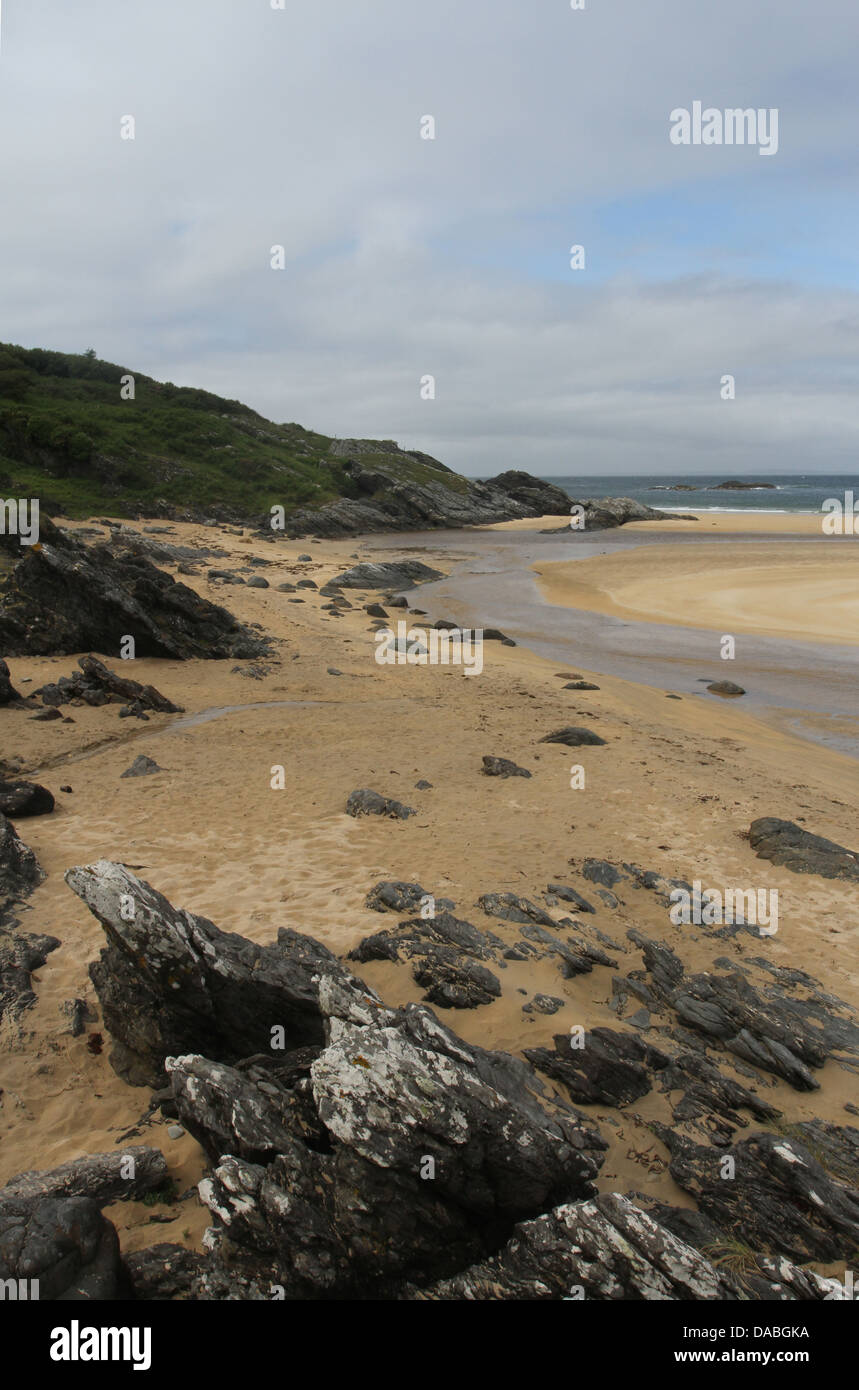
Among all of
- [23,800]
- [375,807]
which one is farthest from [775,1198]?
[23,800]

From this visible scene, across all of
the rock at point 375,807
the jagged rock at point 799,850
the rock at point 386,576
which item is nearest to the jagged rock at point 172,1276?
the rock at point 375,807

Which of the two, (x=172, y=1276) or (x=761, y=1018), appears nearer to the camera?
(x=172, y=1276)

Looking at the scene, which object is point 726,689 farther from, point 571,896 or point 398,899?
point 398,899

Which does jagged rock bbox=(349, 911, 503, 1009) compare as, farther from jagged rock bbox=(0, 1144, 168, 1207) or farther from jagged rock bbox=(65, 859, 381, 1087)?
jagged rock bbox=(0, 1144, 168, 1207)

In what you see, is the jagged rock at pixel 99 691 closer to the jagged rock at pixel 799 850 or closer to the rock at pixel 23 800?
the rock at pixel 23 800

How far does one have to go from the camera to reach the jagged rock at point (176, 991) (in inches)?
268

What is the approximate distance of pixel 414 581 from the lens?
44531mm

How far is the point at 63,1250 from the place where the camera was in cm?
462

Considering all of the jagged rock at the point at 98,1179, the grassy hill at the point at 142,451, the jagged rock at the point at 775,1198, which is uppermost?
the grassy hill at the point at 142,451

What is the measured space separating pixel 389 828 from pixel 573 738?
21.3 ft

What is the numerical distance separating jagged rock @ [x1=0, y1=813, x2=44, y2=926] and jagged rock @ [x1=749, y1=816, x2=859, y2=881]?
1108 cm

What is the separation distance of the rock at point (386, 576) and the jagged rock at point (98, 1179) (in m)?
35.6

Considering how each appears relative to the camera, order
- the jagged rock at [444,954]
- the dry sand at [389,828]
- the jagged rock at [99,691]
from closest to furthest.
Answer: the dry sand at [389,828] < the jagged rock at [444,954] < the jagged rock at [99,691]
